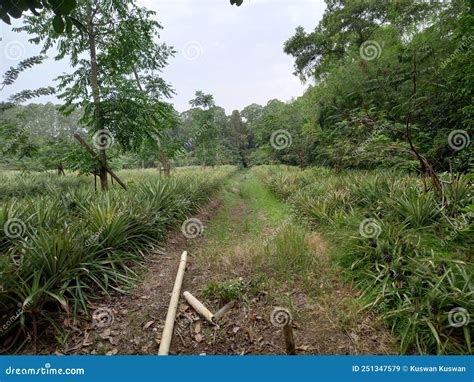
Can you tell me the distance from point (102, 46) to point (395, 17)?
36.7 ft

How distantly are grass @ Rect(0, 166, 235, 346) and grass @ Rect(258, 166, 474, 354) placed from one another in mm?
3082

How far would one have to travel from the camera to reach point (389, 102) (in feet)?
24.1

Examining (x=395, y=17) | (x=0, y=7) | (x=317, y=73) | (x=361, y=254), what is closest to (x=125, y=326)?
(x=0, y=7)

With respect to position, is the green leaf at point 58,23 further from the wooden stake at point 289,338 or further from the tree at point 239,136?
the tree at point 239,136

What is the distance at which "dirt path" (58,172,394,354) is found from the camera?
Result: 2.12m

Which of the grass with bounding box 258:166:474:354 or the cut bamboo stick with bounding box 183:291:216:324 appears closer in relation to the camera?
the grass with bounding box 258:166:474:354

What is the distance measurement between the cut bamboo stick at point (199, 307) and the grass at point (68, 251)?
0.86 m

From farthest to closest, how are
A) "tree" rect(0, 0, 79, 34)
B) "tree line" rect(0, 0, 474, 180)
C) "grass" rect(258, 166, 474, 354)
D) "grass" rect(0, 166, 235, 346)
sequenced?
"tree line" rect(0, 0, 474, 180)
"grass" rect(0, 166, 235, 346)
"grass" rect(258, 166, 474, 354)
"tree" rect(0, 0, 79, 34)

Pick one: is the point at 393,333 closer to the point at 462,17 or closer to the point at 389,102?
the point at 462,17

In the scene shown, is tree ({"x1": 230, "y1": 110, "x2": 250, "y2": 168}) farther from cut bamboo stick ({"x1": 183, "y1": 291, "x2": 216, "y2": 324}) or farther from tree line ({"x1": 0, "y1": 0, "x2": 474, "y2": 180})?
cut bamboo stick ({"x1": 183, "y1": 291, "x2": 216, "y2": 324})

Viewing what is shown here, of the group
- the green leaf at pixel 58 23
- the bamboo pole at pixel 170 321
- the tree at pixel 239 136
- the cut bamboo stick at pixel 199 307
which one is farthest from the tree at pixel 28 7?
the tree at pixel 239 136

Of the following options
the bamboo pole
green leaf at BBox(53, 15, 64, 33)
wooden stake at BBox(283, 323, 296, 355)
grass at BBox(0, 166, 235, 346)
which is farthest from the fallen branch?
green leaf at BBox(53, 15, 64, 33)

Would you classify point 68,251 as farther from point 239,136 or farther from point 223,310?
point 239,136

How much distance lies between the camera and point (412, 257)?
9.24 ft
